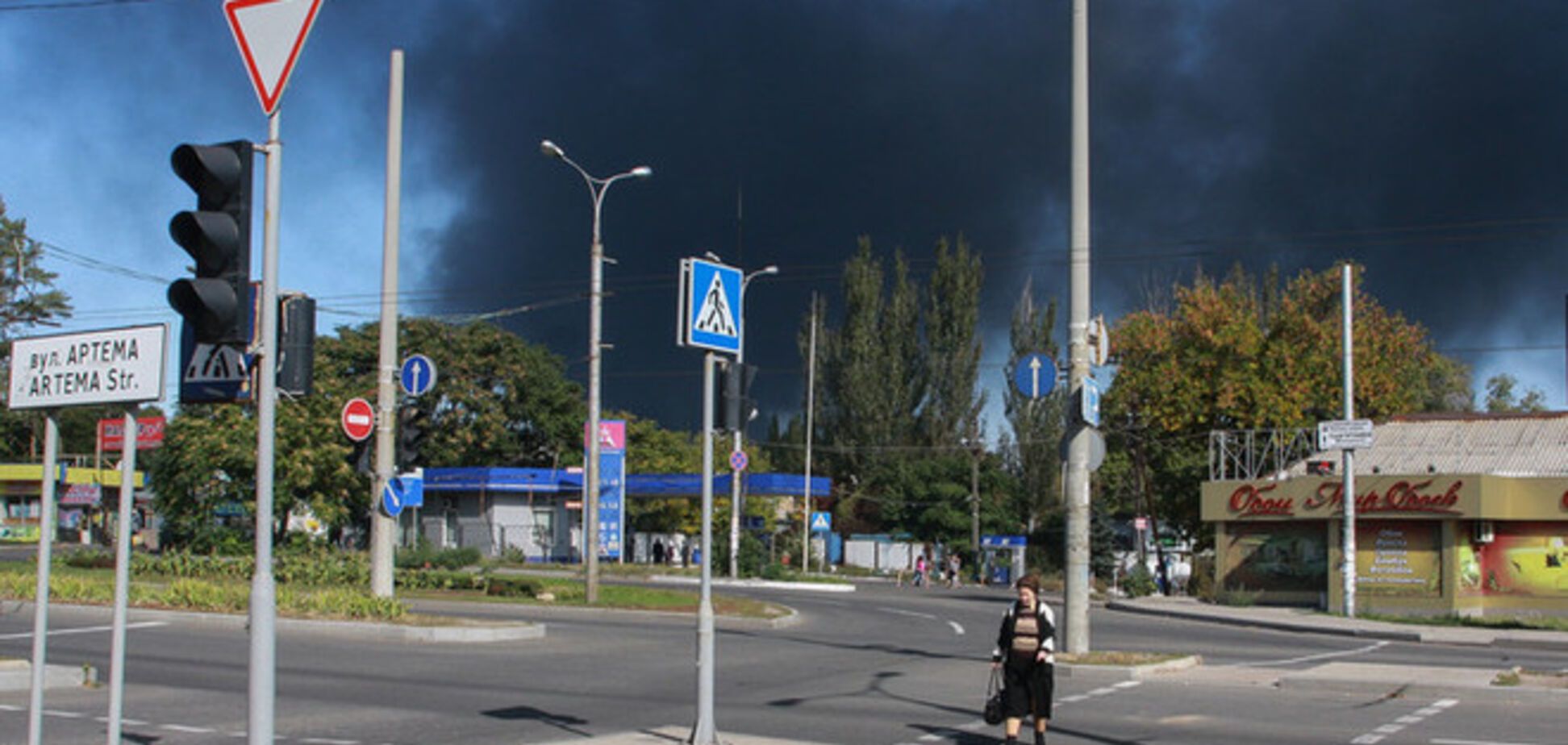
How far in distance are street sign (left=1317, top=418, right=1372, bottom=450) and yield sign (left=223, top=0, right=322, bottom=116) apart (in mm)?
31621

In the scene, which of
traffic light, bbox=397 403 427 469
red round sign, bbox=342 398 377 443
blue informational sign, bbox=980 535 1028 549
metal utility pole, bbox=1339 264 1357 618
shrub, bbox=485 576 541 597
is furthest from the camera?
blue informational sign, bbox=980 535 1028 549

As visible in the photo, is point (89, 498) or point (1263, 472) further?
point (89, 498)

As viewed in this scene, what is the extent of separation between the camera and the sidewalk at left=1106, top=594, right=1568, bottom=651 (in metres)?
29.0

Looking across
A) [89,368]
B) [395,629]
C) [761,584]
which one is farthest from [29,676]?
[761,584]

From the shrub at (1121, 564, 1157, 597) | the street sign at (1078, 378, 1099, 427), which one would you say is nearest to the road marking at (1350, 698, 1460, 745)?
the street sign at (1078, 378, 1099, 427)

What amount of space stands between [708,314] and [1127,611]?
3039cm

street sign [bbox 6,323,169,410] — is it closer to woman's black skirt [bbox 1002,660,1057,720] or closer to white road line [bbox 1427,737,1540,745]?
woman's black skirt [bbox 1002,660,1057,720]

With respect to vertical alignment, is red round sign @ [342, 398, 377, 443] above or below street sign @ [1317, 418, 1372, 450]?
below

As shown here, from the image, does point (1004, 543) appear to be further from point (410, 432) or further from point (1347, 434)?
point (410, 432)

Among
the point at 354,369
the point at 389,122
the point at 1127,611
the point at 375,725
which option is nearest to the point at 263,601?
the point at 375,725

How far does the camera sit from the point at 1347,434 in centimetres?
3497

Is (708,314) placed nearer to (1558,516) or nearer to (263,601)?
(263,601)

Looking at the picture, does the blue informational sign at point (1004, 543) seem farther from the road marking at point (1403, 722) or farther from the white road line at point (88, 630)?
the road marking at point (1403, 722)

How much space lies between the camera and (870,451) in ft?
252
